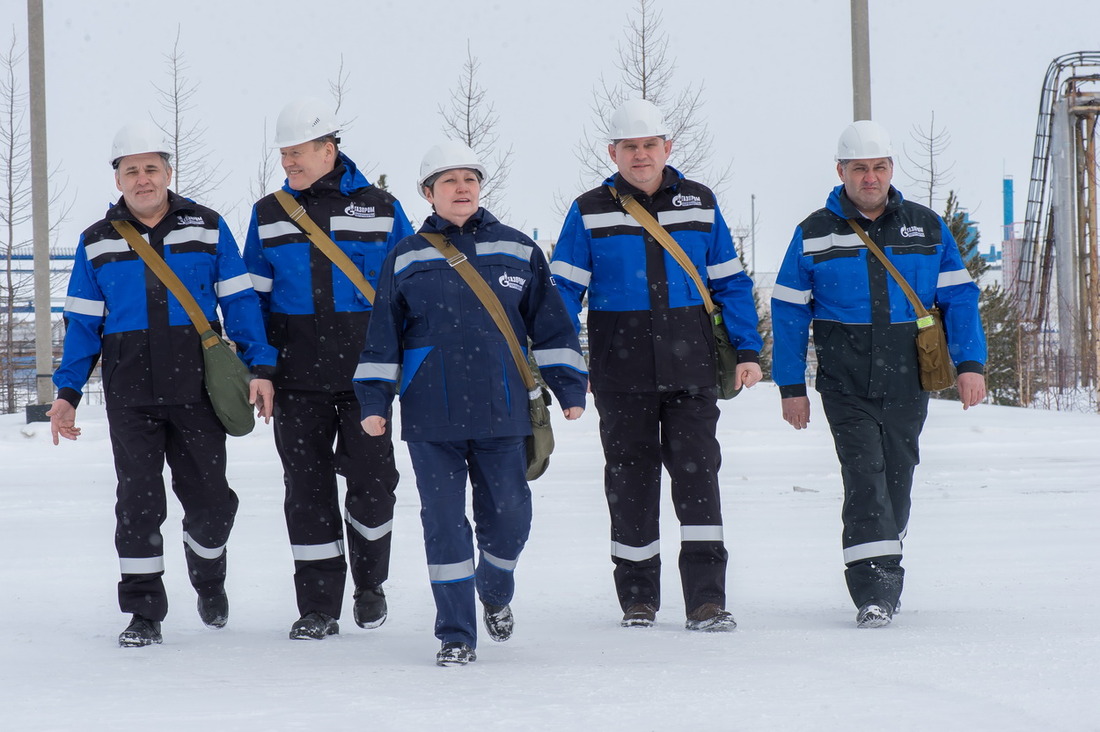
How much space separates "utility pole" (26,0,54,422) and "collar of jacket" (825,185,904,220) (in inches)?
495

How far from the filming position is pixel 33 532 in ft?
27.6

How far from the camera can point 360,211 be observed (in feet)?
17.6

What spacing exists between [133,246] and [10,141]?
23246 millimetres

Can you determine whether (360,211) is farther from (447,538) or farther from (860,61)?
(860,61)

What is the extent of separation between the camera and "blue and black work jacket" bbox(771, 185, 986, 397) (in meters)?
5.37

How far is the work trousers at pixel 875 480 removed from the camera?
5195 millimetres

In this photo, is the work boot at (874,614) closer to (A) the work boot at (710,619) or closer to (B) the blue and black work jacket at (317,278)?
(A) the work boot at (710,619)

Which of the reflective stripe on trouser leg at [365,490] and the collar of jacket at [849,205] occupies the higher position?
the collar of jacket at [849,205]

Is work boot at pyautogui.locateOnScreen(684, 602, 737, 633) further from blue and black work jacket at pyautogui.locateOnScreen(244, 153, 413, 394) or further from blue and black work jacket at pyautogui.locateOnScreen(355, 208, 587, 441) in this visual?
blue and black work jacket at pyautogui.locateOnScreen(244, 153, 413, 394)

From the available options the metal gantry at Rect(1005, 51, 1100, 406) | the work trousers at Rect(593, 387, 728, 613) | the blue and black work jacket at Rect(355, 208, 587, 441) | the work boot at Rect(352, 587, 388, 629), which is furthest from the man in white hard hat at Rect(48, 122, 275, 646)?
the metal gantry at Rect(1005, 51, 1100, 406)

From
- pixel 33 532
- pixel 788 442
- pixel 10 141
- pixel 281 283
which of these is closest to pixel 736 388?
pixel 281 283

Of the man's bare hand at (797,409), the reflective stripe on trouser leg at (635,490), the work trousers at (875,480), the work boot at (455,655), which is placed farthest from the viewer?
the man's bare hand at (797,409)

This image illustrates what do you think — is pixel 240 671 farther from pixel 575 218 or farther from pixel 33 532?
pixel 33 532

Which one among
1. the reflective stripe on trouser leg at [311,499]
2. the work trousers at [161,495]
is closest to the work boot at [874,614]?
the reflective stripe on trouser leg at [311,499]
